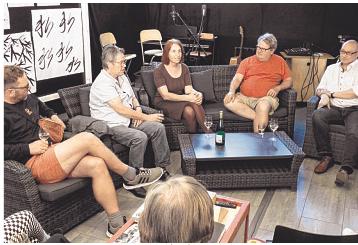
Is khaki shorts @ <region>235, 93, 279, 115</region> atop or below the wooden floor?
atop

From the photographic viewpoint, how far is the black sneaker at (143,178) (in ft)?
9.19

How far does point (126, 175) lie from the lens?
274 centimetres

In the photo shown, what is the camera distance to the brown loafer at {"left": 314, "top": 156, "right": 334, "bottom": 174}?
329 cm

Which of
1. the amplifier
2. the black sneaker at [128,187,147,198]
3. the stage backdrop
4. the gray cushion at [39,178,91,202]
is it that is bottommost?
the black sneaker at [128,187,147,198]

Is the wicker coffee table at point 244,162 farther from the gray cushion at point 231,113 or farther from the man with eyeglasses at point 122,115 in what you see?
the gray cushion at point 231,113

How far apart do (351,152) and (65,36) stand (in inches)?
106

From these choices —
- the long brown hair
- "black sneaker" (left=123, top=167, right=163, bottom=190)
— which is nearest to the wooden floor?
"black sneaker" (left=123, top=167, right=163, bottom=190)

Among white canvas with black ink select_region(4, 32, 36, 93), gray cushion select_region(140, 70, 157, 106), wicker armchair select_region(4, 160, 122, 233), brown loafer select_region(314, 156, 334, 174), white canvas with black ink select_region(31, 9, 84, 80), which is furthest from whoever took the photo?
gray cushion select_region(140, 70, 157, 106)

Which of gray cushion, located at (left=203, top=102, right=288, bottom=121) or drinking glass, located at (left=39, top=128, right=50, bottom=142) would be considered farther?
gray cushion, located at (left=203, top=102, right=288, bottom=121)

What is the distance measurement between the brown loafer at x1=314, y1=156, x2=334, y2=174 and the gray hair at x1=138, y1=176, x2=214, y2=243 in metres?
2.34

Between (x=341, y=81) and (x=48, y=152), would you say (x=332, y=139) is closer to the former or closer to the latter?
(x=341, y=81)

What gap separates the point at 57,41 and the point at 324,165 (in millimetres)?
2614

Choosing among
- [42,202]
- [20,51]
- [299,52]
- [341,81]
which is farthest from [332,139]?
[20,51]

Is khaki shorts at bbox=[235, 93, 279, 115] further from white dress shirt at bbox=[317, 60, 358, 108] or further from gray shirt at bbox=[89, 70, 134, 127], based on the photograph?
gray shirt at bbox=[89, 70, 134, 127]
